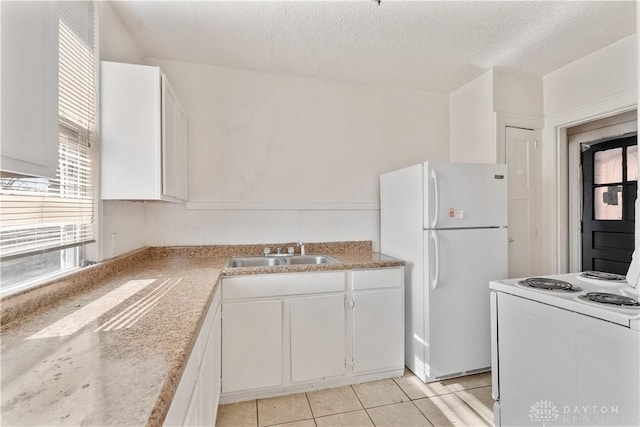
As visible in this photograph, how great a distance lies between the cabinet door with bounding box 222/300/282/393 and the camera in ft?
6.43

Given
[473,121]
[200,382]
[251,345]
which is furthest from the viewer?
[473,121]

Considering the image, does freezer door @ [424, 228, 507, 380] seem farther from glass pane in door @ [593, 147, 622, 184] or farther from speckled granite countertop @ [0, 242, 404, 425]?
speckled granite countertop @ [0, 242, 404, 425]

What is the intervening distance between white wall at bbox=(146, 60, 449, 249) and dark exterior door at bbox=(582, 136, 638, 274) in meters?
1.45

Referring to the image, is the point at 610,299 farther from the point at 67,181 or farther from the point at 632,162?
the point at 67,181

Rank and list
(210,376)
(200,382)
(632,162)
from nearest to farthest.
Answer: (200,382)
(210,376)
(632,162)

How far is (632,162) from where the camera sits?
8.11ft

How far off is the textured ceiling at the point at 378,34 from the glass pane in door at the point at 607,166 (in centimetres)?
89

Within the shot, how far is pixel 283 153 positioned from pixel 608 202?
2.88 m

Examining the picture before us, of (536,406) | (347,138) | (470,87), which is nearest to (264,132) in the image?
(347,138)

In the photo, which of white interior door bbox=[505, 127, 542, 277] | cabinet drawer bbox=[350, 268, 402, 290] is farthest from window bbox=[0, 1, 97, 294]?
white interior door bbox=[505, 127, 542, 277]

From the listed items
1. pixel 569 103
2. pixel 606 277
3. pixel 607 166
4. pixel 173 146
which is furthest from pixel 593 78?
pixel 173 146

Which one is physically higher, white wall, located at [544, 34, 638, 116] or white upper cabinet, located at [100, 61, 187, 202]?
white wall, located at [544, 34, 638, 116]

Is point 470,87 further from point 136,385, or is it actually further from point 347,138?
point 136,385

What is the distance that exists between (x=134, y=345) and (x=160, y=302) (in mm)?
421
